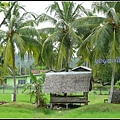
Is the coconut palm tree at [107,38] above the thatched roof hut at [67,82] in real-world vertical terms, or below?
above

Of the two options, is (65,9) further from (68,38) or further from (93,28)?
(93,28)

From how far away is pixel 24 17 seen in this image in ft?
55.2

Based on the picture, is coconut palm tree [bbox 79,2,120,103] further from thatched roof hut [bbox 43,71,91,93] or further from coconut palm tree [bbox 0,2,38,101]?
coconut palm tree [bbox 0,2,38,101]

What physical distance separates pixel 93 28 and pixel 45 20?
450 cm

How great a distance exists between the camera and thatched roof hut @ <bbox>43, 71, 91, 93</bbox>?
46.5 feet

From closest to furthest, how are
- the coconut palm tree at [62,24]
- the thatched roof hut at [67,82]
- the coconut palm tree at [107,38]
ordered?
the coconut palm tree at [107,38] < the thatched roof hut at [67,82] < the coconut palm tree at [62,24]

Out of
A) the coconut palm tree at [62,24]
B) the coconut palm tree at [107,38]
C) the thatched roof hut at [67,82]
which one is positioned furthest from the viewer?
the coconut palm tree at [62,24]

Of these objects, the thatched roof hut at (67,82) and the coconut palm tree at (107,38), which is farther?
the thatched roof hut at (67,82)

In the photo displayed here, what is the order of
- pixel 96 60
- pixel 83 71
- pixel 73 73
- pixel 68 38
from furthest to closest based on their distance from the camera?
pixel 68 38 < pixel 83 71 < pixel 73 73 < pixel 96 60

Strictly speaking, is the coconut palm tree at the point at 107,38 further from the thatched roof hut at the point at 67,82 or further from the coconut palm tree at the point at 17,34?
the coconut palm tree at the point at 17,34

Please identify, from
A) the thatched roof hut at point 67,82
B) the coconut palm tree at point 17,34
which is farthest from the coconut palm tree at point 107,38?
the coconut palm tree at point 17,34

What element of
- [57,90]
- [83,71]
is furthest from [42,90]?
[83,71]

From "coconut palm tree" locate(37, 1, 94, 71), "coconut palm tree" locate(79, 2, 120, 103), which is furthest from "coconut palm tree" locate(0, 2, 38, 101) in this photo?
"coconut palm tree" locate(79, 2, 120, 103)

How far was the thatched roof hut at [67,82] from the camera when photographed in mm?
14169
